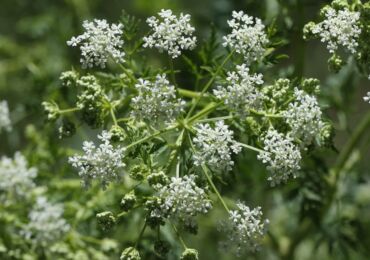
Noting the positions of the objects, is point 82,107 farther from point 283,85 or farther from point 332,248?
point 332,248

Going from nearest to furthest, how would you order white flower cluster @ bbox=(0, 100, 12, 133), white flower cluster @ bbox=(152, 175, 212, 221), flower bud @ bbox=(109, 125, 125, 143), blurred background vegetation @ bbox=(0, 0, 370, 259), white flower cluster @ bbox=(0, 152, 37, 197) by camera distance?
1. white flower cluster @ bbox=(152, 175, 212, 221)
2. flower bud @ bbox=(109, 125, 125, 143)
3. white flower cluster @ bbox=(0, 152, 37, 197)
4. white flower cluster @ bbox=(0, 100, 12, 133)
5. blurred background vegetation @ bbox=(0, 0, 370, 259)

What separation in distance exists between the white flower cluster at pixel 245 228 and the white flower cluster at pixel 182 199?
0.16m

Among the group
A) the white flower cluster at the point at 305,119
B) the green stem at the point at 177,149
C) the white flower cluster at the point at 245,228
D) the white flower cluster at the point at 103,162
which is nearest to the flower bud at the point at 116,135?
the white flower cluster at the point at 103,162

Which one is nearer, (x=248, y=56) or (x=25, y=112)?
(x=248, y=56)

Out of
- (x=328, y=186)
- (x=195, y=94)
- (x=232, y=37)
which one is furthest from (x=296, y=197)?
(x=232, y=37)

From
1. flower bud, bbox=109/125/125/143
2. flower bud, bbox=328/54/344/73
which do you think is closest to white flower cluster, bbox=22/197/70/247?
flower bud, bbox=109/125/125/143

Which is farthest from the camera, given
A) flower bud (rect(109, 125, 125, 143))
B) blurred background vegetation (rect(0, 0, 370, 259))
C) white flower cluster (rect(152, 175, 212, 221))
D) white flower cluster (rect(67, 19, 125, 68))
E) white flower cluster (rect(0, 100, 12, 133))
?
blurred background vegetation (rect(0, 0, 370, 259))

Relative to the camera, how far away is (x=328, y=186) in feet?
11.8

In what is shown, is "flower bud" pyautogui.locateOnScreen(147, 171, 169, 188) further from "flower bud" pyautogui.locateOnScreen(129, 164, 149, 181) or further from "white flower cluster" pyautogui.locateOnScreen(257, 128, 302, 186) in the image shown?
"white flower cluster" pyautogui.locateOnScreen(257, 128, 302, 186)

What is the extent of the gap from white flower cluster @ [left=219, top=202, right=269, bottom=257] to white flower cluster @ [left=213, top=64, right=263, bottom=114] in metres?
0.37

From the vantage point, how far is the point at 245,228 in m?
2.63

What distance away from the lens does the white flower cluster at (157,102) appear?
2.57m

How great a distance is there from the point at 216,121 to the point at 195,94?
26 cm

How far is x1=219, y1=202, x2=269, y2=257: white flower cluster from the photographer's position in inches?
104
